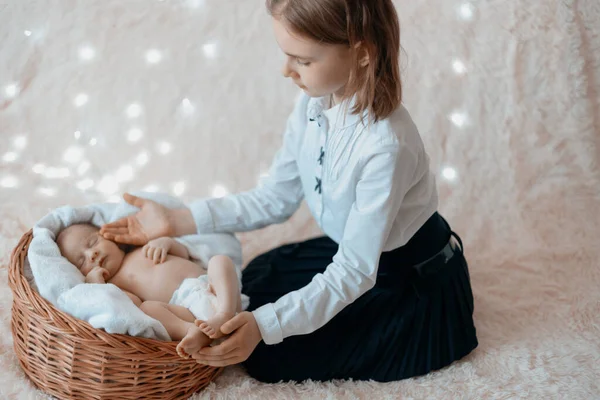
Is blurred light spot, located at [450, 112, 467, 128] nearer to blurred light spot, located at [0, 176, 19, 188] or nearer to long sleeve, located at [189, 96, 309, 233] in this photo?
long sleeve, located at [189, 96, 309, 233]

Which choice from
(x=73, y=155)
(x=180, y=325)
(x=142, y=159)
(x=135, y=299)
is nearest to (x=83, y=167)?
(x=73, y=155)

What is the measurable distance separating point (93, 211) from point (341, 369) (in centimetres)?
60

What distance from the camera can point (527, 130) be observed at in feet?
6.45

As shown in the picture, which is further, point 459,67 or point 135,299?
point 459,67

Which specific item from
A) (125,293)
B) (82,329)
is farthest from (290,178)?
(82,329)

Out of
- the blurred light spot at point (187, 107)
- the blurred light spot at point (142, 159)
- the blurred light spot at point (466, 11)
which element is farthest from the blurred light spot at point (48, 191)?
the blurred light spot at point (466, 11)

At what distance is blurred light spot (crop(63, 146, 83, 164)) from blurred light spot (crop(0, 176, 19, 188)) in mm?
137

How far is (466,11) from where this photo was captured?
79.0 inches

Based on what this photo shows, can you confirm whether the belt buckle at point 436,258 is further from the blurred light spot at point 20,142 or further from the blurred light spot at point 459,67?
the blurred light spot at point 20,142

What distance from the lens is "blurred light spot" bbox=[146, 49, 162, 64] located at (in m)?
2.05

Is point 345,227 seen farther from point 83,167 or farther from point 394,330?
point 83,167

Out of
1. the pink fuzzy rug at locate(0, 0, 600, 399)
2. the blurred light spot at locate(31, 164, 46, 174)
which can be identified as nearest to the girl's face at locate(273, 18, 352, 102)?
the pink fuzzy rug at locate(0, 0, 600, 399)

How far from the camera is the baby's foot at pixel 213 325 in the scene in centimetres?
121

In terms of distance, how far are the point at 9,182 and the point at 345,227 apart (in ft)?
3.41
